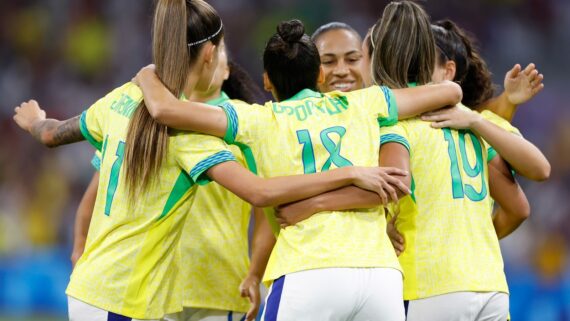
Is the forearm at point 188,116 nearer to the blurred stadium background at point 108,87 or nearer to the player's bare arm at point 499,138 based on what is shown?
the player's bare arm at point 499,138

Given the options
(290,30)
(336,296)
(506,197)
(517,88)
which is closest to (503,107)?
(517,88)

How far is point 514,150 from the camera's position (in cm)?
399

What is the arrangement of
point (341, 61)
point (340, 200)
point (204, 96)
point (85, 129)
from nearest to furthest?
point (340, 200) < point (85, 129) < point (204, 96) < point (341, 61)

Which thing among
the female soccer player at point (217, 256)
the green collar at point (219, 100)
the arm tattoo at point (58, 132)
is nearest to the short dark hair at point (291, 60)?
the female soccer player at point (217, 256)

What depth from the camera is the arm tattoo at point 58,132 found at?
4.20 m

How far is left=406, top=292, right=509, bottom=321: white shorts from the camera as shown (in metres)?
3.70

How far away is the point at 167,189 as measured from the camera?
3.70 metres

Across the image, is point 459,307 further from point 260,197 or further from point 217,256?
point 217,256

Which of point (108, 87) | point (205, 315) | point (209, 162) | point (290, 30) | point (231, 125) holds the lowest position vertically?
point (205, 315)

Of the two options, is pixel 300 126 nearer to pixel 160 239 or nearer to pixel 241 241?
pixel 160 239

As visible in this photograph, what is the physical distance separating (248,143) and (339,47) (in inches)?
81.0

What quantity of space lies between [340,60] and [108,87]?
699 centimetres

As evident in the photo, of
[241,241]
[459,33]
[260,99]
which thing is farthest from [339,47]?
[241,241]

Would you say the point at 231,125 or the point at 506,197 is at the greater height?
the point at 231,125
